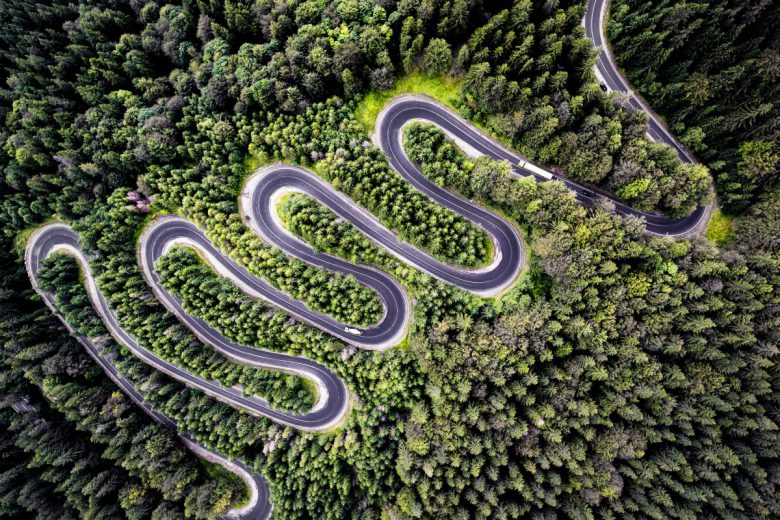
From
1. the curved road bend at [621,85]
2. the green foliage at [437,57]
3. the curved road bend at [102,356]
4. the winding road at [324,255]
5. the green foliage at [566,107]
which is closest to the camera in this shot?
the green foliage at [566,107]

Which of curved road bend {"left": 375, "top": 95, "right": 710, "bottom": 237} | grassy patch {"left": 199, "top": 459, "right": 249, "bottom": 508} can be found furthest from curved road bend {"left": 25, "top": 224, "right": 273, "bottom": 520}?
curved road bend {"left": 375, "top": 95, "right": 710, "bottom": 237}

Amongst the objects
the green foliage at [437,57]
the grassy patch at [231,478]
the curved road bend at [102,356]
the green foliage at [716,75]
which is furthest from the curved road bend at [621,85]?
the grassy patch at [231,478]

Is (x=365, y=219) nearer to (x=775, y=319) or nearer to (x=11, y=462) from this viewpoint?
(x=775, y=319)

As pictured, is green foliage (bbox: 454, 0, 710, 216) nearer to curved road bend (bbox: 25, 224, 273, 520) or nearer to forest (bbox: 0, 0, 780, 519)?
forest (bbox: 0, 0, 780, 519)

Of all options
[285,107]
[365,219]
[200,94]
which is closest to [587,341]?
[365,219]

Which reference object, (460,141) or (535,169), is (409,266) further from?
(535,169)

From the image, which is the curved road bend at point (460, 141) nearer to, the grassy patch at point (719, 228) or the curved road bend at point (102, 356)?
the grassy patch at point (719, 228)
